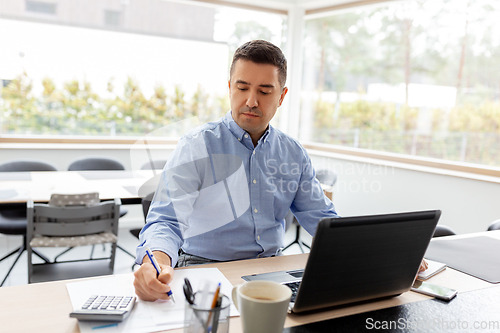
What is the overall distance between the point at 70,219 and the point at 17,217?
3.48 ft

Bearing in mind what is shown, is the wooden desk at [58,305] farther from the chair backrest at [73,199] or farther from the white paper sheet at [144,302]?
the chair backrest at [73,199]

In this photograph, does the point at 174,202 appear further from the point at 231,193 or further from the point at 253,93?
the point at 253,93

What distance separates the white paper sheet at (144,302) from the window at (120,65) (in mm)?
3098

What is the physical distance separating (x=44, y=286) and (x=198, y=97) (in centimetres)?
442

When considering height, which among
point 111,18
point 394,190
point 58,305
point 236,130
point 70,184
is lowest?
point 394,190

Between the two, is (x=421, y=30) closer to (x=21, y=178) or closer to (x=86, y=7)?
(x=86, y=7)

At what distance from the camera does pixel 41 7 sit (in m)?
4.50

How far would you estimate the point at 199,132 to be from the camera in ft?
5.05

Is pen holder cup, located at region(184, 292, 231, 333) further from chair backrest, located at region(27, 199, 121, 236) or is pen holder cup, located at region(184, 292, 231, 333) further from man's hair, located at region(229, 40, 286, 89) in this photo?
chair backrest, located at region(27, 199, 121, 236)

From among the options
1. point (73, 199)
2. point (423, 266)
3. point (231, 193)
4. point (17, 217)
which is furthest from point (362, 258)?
point (17, 217)

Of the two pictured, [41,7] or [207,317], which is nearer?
[207,317]

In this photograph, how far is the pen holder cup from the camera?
752mm

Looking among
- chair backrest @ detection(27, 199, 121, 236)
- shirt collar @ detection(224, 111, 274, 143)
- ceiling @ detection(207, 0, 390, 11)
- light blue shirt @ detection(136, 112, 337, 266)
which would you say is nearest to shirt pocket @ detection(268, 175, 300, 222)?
light blue shirt @ detection(136, 112, 337, 266)

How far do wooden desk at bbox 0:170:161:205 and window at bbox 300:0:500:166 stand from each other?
8.51 feet
